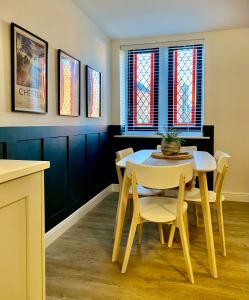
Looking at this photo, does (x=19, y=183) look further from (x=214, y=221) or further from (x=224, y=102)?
(x=224, y=102)

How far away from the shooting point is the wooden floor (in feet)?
5.87

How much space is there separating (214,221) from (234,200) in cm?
102

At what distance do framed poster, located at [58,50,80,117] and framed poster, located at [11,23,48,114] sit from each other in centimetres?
27

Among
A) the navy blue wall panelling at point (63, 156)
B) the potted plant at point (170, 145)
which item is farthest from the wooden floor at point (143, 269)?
the potted plant at point (170, 145)

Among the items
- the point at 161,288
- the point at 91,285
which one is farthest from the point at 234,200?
the point at 91,285

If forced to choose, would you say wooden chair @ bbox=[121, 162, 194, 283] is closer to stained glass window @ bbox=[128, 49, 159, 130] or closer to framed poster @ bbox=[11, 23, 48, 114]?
framed poster @ bbox=[11, 23, 48, 114]

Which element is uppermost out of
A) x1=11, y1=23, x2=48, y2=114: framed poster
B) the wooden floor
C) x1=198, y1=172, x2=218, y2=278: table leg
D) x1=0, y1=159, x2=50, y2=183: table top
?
x1=11, y1=23, x2=48, y2=114: framed poster

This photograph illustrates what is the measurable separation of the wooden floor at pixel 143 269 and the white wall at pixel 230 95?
1250 millimetres

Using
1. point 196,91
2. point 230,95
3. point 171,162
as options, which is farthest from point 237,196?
point 171,162

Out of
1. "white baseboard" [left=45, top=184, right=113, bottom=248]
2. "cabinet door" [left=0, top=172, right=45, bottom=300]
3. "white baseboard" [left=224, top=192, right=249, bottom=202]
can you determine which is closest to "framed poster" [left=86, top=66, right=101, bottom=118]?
"white baseboard" [left=45, top=184, right=113, bottom=248]

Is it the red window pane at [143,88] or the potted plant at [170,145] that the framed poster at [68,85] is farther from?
the red window pane at [143,88]

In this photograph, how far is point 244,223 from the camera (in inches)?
119

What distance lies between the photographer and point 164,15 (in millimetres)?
3227

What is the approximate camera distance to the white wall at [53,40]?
76.2 inches
